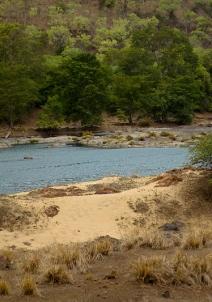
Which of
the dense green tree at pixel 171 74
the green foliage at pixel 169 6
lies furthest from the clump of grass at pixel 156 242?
the green foliage at pixel 169 6

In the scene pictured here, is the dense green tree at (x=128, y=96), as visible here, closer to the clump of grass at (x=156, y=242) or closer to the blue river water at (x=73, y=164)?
the blue river water at (x=73, y=164)

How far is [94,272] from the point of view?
9.50m

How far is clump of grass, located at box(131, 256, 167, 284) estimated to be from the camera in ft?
27.8

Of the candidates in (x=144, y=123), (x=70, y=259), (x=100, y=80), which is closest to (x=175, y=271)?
(x=70, y=259)

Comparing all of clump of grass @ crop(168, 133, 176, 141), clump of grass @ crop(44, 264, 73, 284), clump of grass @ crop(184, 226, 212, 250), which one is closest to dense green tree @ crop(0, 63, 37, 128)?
clump of grass @ crop(168, 133, 176, 141)

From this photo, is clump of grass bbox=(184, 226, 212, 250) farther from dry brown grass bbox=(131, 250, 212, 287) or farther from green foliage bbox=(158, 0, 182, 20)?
green foliage bbox=(158, 0, 182, 20)

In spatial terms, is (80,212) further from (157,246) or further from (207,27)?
(207,27)

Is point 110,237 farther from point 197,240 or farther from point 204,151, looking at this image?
point 204,151

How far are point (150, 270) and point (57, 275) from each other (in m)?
1.87

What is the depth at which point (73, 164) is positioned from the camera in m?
36.5

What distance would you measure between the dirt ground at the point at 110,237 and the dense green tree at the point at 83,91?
131 ft

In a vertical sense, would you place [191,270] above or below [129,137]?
above

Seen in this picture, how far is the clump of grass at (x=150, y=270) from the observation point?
8476 millimetres

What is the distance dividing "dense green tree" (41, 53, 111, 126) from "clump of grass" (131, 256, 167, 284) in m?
56.7
